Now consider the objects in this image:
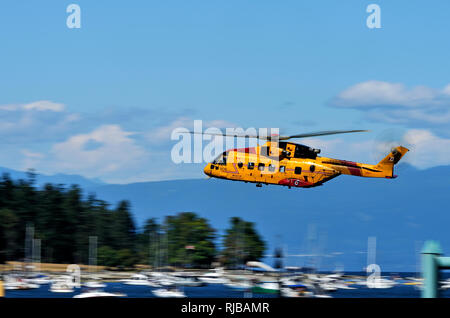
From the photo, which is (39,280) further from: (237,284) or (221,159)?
(221,159)

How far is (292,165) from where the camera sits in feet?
218

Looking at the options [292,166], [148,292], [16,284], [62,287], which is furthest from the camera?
[148,292]

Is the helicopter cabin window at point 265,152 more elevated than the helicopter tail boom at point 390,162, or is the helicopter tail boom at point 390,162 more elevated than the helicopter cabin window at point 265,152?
the helicopter cabin window at point 265,152

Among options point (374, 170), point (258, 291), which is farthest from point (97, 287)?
point (374, 170)

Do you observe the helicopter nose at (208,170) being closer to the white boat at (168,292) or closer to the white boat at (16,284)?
the white boat at (168,292)

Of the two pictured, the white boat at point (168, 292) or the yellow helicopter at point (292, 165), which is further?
the white boat at point (168, 292)

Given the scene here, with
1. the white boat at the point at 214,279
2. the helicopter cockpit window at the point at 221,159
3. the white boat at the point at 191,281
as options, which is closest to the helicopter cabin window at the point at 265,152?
the helicopter cockpit window at the point at 221,159

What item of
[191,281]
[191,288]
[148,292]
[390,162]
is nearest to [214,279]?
[191,281]

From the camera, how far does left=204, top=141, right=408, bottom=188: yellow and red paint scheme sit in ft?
218

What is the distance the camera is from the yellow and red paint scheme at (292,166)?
218 feet

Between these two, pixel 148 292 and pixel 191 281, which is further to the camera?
pixel 191 281

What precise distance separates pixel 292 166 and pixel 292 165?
0.10 m
